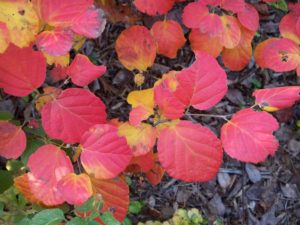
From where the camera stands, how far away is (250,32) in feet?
5.69

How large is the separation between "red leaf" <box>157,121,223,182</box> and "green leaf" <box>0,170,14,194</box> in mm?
610

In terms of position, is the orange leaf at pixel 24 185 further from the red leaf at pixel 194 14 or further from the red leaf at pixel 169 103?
the red leaf at pixel 194 14

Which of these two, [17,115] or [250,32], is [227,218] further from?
[17,115]

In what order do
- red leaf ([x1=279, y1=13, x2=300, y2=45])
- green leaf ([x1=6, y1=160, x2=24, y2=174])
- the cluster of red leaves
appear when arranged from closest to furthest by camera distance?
the cluster of red leaves → green leaf ([x1=6, y1=160, x2=24, y2=174]) → red leaf ([x1=279, y1=13, x2=300, y2=45])

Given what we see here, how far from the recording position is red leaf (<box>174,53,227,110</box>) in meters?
1.21

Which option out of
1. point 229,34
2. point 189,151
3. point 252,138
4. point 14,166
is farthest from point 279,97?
point 14,166

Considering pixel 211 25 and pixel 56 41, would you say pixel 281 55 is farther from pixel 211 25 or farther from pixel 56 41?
pixel 56 41

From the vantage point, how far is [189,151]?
1.19 meters

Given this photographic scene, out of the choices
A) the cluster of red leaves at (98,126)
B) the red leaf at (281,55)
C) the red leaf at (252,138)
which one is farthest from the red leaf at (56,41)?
the red leaf at (281,55)

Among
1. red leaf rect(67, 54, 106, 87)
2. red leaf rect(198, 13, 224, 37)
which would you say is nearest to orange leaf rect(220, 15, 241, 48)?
red leaf rect(198, 13, 224, 37)

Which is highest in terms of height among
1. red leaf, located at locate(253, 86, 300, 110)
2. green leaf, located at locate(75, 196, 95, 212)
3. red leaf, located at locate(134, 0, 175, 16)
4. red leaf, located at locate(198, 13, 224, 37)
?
red leaf, located at locate(134, 0, 175, 16)

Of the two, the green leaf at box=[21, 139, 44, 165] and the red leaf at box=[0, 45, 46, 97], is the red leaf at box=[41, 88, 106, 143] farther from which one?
the green leaf at box=[21, 139, 44, 165]

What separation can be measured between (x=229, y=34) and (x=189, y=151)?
22.7 inches

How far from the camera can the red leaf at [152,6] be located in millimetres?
1561
